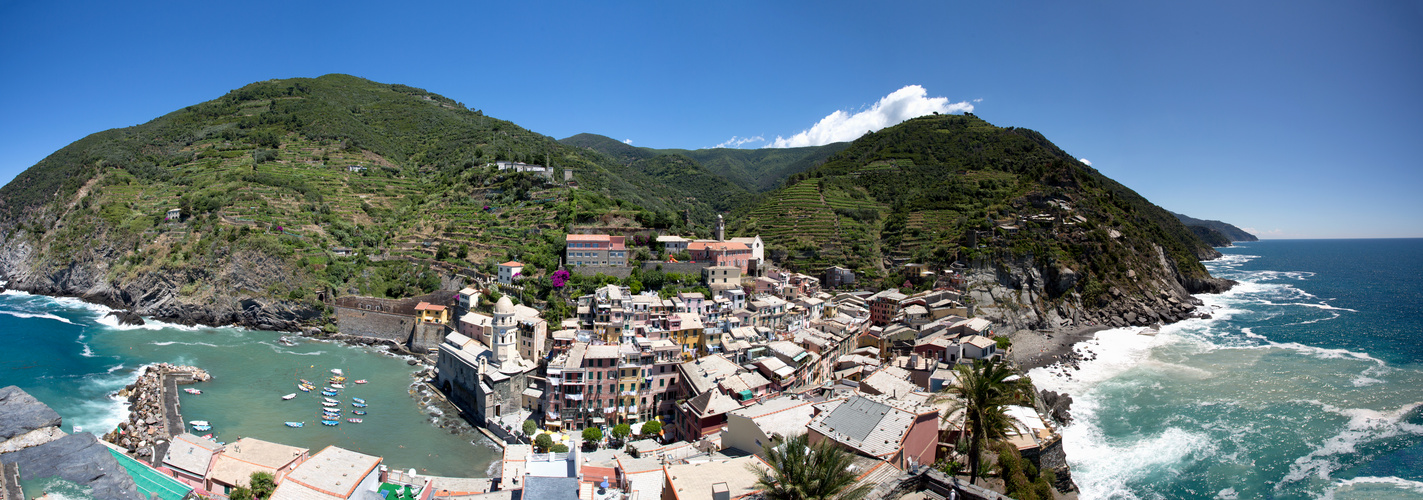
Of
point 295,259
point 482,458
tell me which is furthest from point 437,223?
point 482,458

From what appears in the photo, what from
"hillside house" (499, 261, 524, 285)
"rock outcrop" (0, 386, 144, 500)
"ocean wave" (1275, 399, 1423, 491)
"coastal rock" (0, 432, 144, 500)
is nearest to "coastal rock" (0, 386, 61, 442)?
"rock outcrop" (0, 386, 144, 500)

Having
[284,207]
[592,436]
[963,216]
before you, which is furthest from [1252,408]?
[284,207]

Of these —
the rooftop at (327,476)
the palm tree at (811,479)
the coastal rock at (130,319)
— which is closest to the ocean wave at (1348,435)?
the palm tree at (811,479)

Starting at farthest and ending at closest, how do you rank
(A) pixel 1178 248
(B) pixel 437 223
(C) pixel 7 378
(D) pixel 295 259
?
(A) pixel 1178 248 < (B) pixel 437 223 < (D) pixel 295 259 < (C) pixel 7 378

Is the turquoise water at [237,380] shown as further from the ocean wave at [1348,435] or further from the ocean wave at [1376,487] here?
the ocean wave at [1348,435]

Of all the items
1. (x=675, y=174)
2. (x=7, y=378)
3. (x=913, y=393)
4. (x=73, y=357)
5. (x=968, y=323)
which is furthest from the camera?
(x=675, y=174)

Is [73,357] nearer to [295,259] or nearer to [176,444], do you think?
[295,259]

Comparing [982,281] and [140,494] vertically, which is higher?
[982,281]
